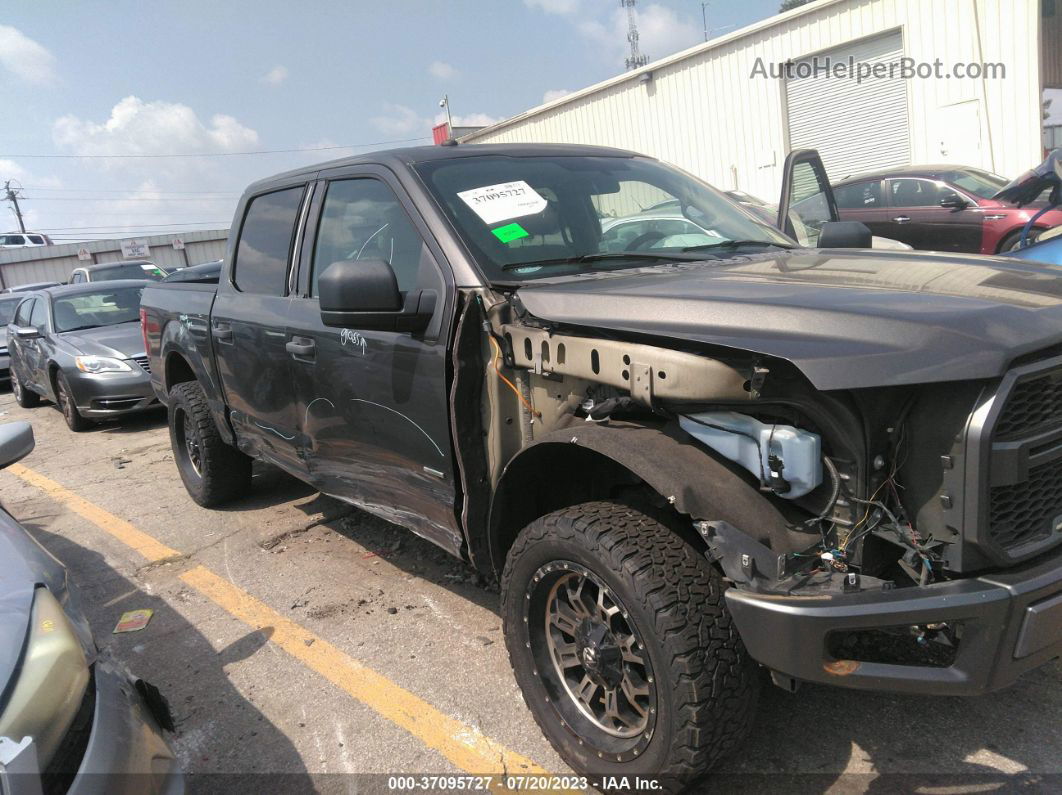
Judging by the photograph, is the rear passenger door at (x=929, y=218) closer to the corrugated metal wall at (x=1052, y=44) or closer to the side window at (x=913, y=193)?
the side window at (x=913, y=193)

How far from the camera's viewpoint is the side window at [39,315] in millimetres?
9737

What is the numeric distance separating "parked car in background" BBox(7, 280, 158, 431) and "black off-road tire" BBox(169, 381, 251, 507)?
261 cm

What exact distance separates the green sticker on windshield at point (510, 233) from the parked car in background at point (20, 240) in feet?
139

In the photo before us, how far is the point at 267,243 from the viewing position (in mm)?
4164

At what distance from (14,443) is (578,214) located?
230 centimetres

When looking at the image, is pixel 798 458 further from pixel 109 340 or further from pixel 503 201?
pixel 109 340

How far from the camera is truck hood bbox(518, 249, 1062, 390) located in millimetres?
1756

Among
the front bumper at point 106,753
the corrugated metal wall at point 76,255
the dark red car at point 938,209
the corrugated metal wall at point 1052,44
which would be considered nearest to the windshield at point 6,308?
the dark red car at point 938,209

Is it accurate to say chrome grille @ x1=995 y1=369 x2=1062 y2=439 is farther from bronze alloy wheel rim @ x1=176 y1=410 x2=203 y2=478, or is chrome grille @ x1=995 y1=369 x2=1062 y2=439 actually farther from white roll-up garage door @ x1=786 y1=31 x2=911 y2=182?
white roll-up garage door @ x1=786 y1=31 x2=911 y2=182

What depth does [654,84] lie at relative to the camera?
727 inches

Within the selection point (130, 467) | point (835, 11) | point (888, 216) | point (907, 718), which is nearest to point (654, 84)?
point (835, 11)

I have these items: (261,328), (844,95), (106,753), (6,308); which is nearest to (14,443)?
(261,328)

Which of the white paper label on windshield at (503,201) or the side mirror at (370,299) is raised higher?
the white paper label on windshield at (503,201)

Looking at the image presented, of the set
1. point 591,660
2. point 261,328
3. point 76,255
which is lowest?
point 591,660
